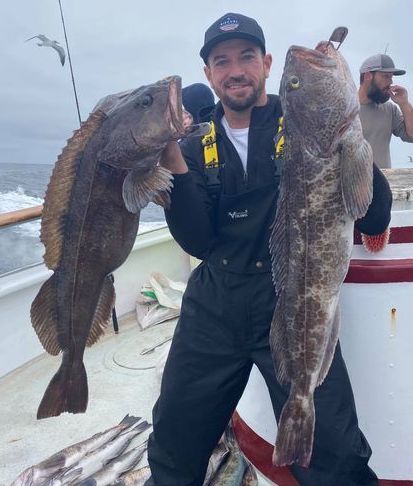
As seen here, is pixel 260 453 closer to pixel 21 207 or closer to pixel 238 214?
pixel 238 214

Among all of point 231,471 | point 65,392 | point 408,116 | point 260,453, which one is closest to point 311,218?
point 65,392

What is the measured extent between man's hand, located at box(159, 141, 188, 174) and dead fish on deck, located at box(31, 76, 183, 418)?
0.13 metres

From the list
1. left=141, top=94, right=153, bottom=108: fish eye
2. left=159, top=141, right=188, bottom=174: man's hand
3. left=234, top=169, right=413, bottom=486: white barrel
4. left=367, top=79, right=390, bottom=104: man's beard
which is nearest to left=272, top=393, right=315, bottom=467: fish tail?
left=234, top=169, right=413, bottom=486: white barrel

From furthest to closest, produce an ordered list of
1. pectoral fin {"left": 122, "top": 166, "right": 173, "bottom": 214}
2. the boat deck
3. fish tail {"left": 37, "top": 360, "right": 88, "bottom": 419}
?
1. the boat deck
2. fish tail {"left": 37, "top": 360, "right": 88, "bottom": 419}
3. pectoral fin {"left": 122, "top": 166, "right": 173, "bottom": 214}

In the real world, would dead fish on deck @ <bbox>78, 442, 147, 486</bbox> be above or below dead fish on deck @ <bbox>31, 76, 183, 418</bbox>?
below

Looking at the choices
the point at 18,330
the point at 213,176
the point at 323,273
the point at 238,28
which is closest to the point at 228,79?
the point at 238,28

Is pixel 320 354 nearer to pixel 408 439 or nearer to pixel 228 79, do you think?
pixel 408 439

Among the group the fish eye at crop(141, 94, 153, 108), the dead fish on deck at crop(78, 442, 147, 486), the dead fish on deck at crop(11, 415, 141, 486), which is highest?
the fish eye at crop(141, 94, 153, 108)

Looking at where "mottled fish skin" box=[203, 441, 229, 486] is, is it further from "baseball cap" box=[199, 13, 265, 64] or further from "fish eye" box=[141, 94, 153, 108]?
"baseball cap" box=[199, 13, 265, 64]

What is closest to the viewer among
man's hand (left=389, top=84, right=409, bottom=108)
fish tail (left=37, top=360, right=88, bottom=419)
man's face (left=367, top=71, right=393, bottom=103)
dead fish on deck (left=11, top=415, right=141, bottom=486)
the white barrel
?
fish tail (left=37, top=360, right=88, bottom=419)

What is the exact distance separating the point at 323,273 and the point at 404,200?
0.94 metres

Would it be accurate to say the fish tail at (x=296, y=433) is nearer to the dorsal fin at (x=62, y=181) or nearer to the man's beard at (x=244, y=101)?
the dorsal fin at (x=62, y=181)

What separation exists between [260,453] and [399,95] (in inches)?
159

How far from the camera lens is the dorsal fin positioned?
221cm
